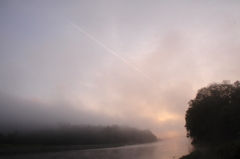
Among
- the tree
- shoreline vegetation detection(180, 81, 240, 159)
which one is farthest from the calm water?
the tree

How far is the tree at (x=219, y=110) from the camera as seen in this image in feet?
150

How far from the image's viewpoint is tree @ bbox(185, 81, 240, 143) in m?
45.7

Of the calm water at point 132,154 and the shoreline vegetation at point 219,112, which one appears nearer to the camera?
the shoreline vegetation at point 219,112

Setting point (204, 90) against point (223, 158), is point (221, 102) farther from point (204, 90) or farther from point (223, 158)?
point (223, 158)

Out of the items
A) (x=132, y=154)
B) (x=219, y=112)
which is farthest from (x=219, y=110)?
(x=132, y=154)

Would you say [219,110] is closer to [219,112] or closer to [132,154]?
[219,112]

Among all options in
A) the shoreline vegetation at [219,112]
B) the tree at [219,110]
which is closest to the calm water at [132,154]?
the shoreline vegetation at [219,112]

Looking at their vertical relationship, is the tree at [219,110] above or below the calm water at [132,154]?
above

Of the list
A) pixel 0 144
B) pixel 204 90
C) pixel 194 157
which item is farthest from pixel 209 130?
pixel 0 144

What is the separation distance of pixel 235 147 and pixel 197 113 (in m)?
34.3

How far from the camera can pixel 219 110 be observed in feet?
166

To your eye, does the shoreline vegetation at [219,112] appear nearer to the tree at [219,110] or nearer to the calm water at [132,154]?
the tree at [219,110]

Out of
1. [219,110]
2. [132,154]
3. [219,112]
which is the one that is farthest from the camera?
[132,154]

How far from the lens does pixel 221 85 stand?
2163 inches
